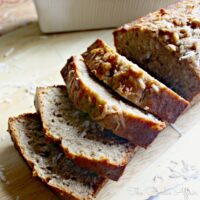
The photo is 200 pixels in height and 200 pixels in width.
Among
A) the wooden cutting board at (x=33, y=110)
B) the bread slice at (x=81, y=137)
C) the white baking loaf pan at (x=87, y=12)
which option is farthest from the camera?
the white baking loaf pan at (x=87, y=12)

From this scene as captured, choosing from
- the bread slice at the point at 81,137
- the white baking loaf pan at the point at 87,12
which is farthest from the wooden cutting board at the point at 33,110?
the bread slice at the point at 81,137

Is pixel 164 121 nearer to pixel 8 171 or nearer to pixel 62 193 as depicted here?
pixel 62 193

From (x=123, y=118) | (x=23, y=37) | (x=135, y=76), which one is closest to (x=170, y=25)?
(x=135, y=76)

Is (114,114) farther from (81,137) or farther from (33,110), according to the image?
(33,110)

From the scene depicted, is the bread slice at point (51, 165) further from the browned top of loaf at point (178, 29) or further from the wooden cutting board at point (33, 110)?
the browned top of loaf at point (178, 29)

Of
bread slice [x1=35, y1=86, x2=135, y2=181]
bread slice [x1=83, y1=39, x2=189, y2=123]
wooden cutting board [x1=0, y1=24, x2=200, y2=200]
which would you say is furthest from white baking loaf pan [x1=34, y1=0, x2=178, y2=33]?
bread slice [x1=83, y1=39, x2=189, y2=123]

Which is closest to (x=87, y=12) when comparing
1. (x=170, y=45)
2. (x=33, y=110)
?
(x=33, y=110)
